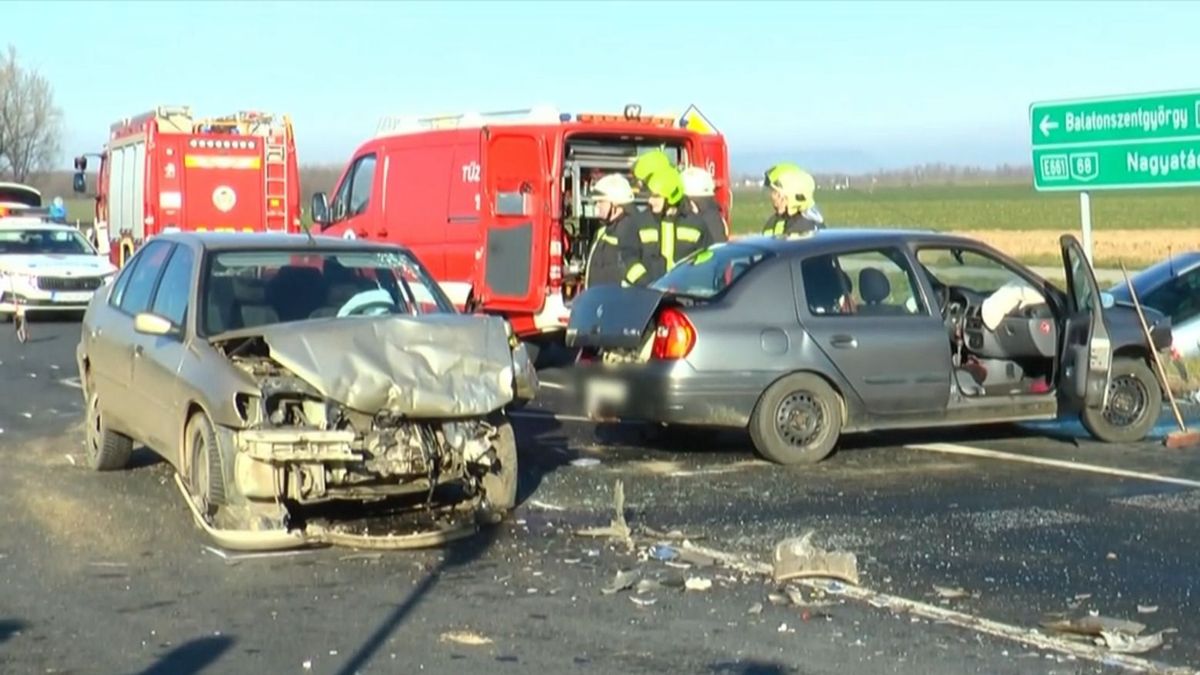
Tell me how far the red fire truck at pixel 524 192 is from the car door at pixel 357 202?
3.39ft

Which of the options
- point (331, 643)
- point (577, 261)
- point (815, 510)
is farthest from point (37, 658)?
point (577, 261)

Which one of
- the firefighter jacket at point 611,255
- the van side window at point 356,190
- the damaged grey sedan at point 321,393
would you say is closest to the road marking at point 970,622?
the damaged grey sedan at point 321,393

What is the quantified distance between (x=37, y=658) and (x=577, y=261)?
9727 mm

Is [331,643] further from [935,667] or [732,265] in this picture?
[732,265]

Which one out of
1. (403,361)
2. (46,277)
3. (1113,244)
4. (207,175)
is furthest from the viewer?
(1113,244)

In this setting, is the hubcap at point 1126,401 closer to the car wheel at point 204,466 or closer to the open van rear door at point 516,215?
the open van rear door at point 516,215

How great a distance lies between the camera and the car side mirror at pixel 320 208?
1847 cm

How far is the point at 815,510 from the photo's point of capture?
9758mm

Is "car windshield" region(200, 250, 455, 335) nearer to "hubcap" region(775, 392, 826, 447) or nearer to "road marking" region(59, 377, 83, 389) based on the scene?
"hubcap" region(775, 392, 826, 447)

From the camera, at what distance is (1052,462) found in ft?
37.9

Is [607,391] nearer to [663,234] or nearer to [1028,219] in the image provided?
[663,234]

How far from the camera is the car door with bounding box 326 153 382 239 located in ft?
59.7

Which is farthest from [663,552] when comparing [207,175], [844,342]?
[207,175]

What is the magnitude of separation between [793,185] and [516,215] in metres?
2.62
